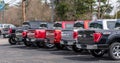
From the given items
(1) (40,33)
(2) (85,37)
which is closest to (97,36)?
(2) (85,37)

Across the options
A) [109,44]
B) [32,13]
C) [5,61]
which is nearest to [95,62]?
[109,44]

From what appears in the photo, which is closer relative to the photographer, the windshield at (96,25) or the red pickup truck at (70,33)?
the windshield at (96,25)

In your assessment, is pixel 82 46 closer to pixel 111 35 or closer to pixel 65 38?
pixel 111 35

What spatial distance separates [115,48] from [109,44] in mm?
328

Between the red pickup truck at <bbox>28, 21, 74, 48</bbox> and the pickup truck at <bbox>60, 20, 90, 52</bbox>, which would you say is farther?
the red pickup truck at <bbox>28, 21, 74, 48</bbox>

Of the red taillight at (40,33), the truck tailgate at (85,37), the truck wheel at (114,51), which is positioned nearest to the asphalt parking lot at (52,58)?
the truck wheel at (114,51)

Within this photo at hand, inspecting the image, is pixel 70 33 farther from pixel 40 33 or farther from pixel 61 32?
pixel 40 33

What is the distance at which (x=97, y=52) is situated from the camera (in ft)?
57.3

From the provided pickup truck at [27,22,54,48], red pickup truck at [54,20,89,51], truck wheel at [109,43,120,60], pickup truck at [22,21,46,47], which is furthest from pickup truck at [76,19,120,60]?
pickup truck at [22,21,46,47]

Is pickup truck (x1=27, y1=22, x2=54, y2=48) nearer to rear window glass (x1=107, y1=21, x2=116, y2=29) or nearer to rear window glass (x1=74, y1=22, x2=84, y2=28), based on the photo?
rear window glass (x1=74, y1=22, x2=84, y2=28)

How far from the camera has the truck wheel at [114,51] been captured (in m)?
15.6

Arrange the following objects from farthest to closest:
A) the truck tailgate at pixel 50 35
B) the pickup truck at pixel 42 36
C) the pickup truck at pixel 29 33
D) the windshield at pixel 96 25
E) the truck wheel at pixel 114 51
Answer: the pickup truck at pixel 29 33, the pickup truck at pixel 42 36, the truck tailgate at pixel 50 35, the windshield at pixel 96 25, the truck wheel at pixel 114 51

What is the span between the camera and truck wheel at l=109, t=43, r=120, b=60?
615 inches

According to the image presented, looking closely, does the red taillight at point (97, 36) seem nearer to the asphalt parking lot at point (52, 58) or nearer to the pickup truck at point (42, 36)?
the asphalt parking lot at point (52, 58)
